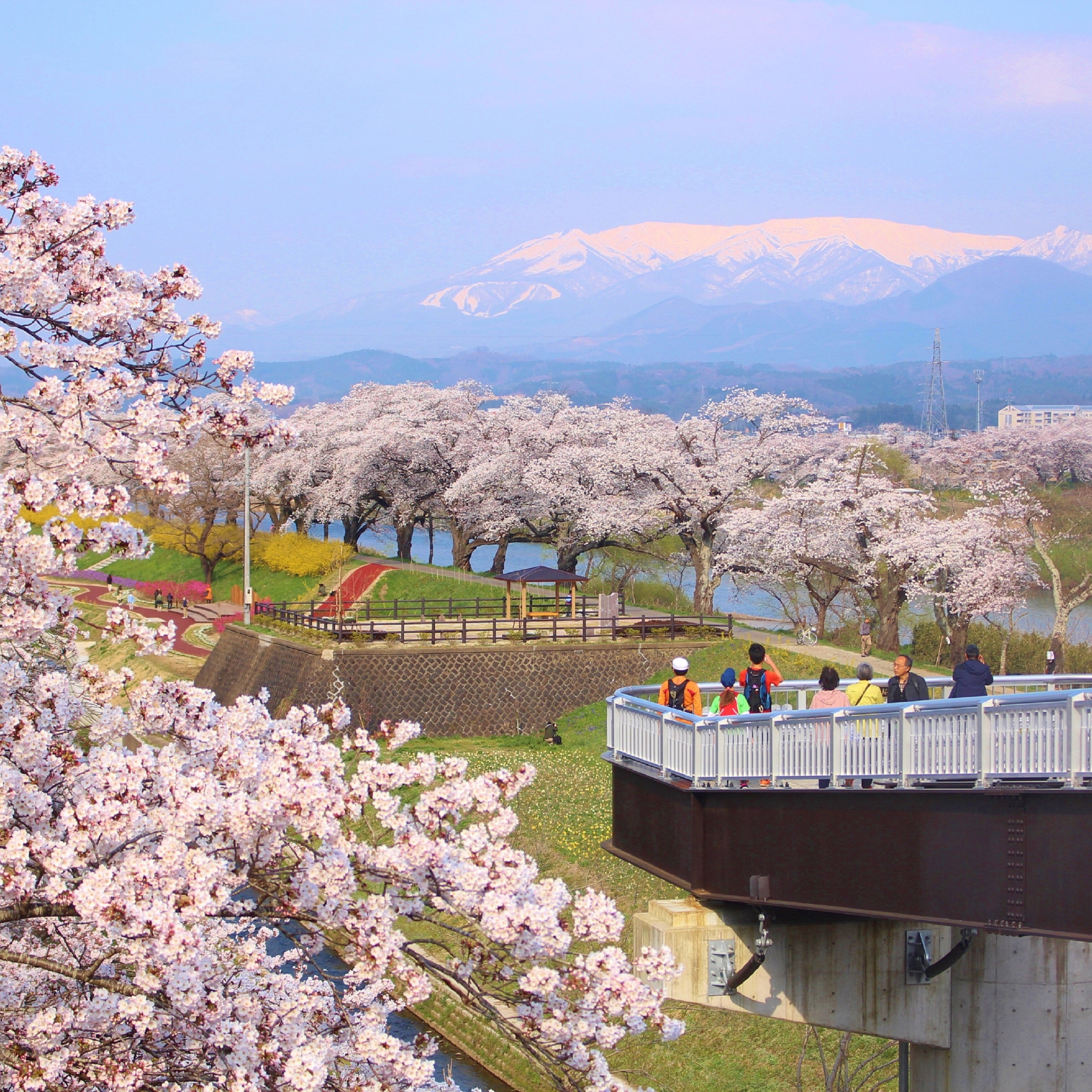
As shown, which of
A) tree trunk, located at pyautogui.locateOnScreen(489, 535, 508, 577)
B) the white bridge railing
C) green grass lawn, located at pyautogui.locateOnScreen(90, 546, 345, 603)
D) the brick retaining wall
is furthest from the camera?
green grass lawn, located at pyautogui.locateOnScreen(90, 546, 345, 603)

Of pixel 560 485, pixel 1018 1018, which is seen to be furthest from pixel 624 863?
pixel 560 485

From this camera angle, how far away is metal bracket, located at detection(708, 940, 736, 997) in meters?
11.7

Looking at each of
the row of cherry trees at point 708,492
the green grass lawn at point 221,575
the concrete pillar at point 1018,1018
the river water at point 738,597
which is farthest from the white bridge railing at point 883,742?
the green grass lawn at point 221,575

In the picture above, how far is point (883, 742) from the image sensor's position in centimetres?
1038

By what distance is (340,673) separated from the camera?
34.1 m

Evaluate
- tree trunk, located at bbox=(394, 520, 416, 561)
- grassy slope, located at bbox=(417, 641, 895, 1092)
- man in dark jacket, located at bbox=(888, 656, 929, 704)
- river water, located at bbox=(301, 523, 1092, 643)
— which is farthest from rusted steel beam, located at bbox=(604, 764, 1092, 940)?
tree trunk, located at bbox=(394, 520, 416, 561)

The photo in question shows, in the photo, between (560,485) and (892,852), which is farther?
(560,485)

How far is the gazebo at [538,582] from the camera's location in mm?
35531

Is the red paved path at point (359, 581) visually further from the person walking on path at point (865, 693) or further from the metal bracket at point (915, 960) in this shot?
the person walking on path at point (865, 693)

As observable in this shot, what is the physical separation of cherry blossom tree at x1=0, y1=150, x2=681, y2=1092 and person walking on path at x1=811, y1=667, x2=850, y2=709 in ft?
15.2

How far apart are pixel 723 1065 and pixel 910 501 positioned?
26.2 metres

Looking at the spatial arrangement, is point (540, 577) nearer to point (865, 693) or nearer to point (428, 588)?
point (428, 588)

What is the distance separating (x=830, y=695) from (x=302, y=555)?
4472cm

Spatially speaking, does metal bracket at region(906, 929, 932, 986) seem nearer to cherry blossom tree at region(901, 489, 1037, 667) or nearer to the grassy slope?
the grassy slope
